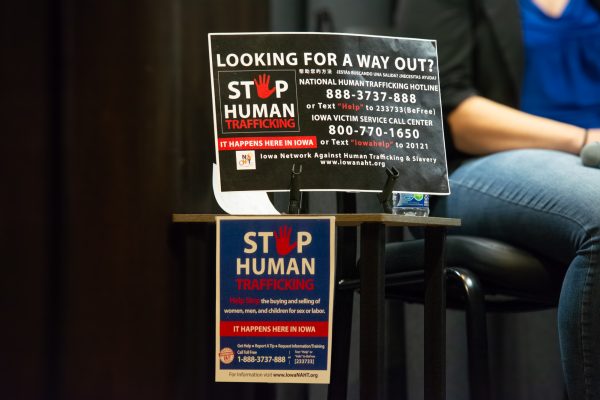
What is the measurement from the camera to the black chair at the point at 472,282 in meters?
1.60

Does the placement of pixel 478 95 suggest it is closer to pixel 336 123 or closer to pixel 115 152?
pixel 336 123

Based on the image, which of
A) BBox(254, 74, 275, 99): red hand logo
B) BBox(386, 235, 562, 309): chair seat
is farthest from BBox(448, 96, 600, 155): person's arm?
BBox(254, 74, 275, 99): red hand logo

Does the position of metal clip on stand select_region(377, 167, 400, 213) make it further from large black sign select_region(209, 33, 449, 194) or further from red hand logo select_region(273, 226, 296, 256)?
red hand logo select_region(273, 226, 296, 256)

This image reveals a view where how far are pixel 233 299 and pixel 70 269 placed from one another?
0.38m

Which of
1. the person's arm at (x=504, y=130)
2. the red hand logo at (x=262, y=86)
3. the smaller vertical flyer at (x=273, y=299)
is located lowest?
the smaller vertical flyer at (x=273, y=299)

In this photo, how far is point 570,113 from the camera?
5.95 ft

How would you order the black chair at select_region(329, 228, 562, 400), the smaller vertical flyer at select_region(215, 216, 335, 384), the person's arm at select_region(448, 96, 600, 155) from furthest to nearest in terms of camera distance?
1. the person's arm at select_region(448, 96, 600, 155)
2. the black chair at select_region(329, 228, 562, 400)
3. the smaller vertical flyer at select_region(215, 216, 335, 384)

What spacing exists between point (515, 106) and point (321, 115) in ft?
1.80

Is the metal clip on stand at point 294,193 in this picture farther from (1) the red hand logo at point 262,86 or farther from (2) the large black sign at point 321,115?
(1) the red hand logo at point 262,86

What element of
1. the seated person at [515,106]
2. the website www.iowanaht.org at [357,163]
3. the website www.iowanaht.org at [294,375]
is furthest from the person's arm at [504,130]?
the website www.iowanaht.org at [294,375]

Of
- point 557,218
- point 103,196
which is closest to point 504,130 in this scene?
point 557,218

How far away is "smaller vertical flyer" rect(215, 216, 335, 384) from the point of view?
1376 millimetres

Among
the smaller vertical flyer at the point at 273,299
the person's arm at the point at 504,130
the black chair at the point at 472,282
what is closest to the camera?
the smaller vertical flyer at the point at 273,299

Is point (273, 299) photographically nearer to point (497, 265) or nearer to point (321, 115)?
point (321, 115)
